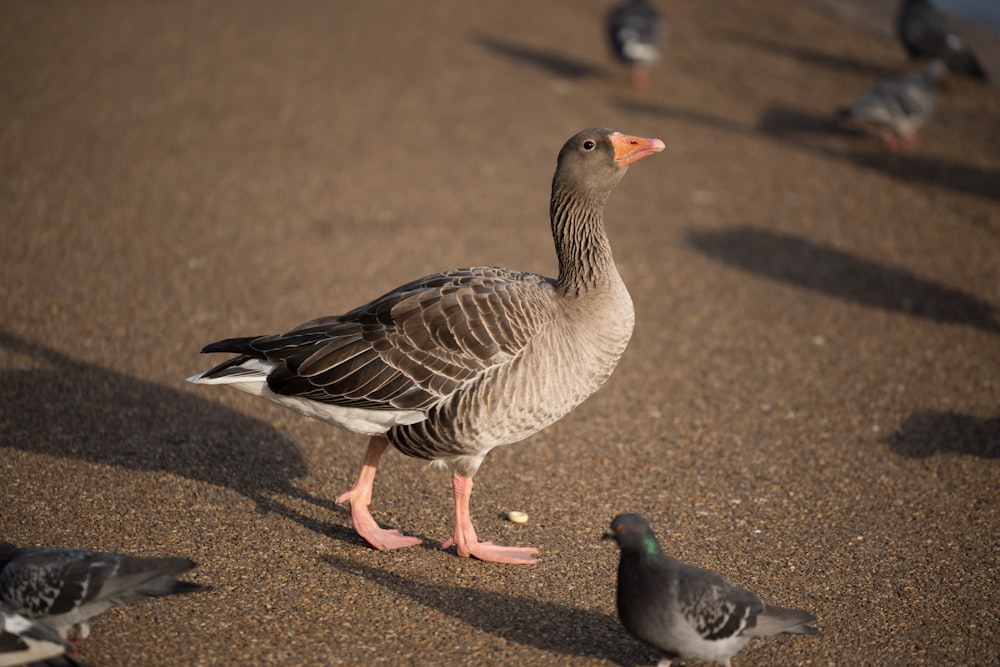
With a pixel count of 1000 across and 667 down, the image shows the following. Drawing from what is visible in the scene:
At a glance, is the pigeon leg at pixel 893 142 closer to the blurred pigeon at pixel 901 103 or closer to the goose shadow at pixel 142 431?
the blurred pigeon at pixel 901 103

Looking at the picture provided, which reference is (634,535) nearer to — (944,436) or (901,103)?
(944,436)

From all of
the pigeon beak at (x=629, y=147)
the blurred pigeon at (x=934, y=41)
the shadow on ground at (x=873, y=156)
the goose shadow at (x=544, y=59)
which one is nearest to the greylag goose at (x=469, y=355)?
the pigeon beak at (x=629, y=147)

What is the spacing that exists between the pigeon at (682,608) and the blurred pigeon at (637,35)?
1117cm

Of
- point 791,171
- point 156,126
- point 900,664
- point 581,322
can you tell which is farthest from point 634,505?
point 156,126

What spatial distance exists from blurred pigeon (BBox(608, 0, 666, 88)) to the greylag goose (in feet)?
30.6

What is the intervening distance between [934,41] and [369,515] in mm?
12568

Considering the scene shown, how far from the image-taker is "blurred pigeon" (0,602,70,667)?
4.02m

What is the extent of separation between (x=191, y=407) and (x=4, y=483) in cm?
150

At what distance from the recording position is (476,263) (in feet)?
32.0

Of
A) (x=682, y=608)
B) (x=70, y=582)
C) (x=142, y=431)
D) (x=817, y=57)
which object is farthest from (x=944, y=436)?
(x=817, y=57)

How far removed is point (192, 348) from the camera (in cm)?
799

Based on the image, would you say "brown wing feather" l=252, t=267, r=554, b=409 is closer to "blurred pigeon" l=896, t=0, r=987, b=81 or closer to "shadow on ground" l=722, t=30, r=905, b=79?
"blurred pigeon" l=896, t=0, r=987, b=81

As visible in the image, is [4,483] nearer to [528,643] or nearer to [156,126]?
[528,643]

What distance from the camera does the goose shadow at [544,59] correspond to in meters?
15.3
